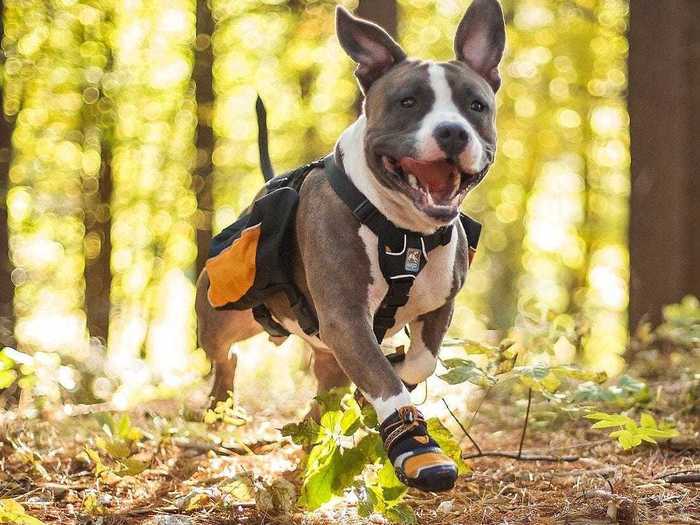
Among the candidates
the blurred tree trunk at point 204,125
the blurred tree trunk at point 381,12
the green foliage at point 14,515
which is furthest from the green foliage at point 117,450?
the blurred tree trunk at point 204,125

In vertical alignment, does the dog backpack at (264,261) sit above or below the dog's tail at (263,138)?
below

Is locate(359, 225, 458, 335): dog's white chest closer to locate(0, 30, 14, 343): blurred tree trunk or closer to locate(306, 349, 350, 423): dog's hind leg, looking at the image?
locate(306, 349, 350, 423): dog's hind leg

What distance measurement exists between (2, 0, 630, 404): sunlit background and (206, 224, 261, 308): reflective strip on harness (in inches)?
67.1

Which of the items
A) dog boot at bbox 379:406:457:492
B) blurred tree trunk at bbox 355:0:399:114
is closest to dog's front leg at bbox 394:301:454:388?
dog boot at bbox 379:406:457:492

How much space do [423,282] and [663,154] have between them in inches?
250

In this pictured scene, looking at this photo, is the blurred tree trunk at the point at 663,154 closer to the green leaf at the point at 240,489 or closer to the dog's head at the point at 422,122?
the dog's head at the point at 422,122

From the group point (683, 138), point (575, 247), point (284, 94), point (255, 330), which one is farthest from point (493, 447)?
point (575, 247)

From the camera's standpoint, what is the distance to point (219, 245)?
441 cm

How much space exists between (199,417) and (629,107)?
670 cm

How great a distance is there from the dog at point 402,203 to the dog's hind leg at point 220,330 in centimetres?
99

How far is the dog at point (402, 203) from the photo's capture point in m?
3.29

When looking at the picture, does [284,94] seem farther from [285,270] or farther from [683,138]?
[285,270]

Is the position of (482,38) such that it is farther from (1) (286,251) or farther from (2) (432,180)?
(1) (286,251)

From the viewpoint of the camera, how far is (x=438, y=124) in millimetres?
3328
